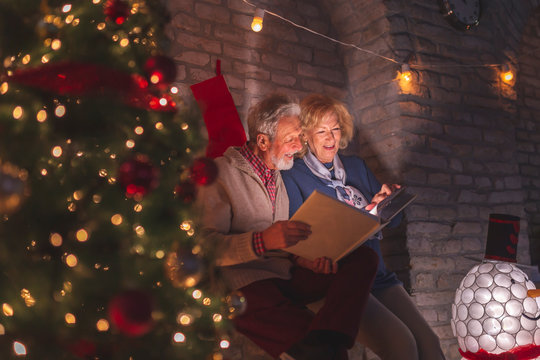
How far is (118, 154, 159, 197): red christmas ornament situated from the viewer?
108 cm

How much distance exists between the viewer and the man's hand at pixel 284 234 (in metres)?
1.53

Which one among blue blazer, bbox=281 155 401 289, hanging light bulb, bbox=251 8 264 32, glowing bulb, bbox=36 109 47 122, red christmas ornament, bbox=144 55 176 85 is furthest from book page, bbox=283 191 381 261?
hanging light bulb, bbox=251 8 264 32

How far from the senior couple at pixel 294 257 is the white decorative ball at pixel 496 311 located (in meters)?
0.33

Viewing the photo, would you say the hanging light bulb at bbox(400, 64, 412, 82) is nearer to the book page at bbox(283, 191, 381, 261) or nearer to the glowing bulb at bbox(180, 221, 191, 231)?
the book page at bbox(283, 191, 381, 261)

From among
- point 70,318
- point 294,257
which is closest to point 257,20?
point 294,257

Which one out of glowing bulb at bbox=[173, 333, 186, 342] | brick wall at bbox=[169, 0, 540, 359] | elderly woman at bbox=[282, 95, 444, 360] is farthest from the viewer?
brick wall at bbox=[169, 0, 540, 359]

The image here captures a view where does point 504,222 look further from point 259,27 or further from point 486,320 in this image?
point 259,27

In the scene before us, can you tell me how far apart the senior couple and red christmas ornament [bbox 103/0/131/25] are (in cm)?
53

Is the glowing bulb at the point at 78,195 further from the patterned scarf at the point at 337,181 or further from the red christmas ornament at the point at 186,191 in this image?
the patterned scarf at the point at 337,181

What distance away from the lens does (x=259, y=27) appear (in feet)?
8.29

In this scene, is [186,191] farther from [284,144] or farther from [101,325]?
[284,144]

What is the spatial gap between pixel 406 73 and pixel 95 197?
6.92 ft

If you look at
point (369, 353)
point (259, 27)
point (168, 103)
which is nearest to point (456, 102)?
point (259, 27)

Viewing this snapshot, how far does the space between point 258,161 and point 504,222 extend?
1.29 metres
